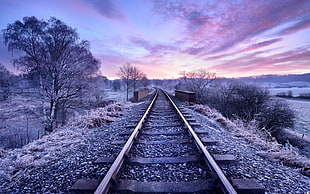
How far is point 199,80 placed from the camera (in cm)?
1927

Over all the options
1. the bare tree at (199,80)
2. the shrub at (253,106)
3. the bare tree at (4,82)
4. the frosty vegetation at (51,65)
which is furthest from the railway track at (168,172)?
the bare tree at (4,82)

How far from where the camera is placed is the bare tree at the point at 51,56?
989 centimetres

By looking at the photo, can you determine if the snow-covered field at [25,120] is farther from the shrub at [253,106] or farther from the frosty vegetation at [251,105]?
the shrub at [253,106]

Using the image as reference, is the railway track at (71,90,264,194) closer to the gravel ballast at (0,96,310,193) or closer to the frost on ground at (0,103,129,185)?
the gravel ballast at (0,96,310,193)

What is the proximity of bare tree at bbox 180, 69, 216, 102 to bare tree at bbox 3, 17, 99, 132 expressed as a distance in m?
13.8

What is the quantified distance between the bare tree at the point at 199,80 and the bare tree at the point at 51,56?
1378cm

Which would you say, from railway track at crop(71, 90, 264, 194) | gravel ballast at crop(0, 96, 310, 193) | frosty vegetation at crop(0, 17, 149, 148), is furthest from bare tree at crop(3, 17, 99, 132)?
railway track at crop(71, 90, 264, 194)

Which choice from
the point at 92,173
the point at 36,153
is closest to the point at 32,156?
the point at 36,153

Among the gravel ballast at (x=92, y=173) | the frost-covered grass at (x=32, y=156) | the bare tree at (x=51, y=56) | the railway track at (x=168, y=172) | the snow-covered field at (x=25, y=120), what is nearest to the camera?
the railway track at (x=168, y=172)

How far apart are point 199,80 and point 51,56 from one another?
56.7 feet

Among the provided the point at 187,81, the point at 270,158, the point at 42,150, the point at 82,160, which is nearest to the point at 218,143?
the point at 270,158

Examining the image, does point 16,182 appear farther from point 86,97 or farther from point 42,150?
point 86,97

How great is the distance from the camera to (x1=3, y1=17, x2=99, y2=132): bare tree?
989 cm

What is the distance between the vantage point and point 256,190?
1.66 m
